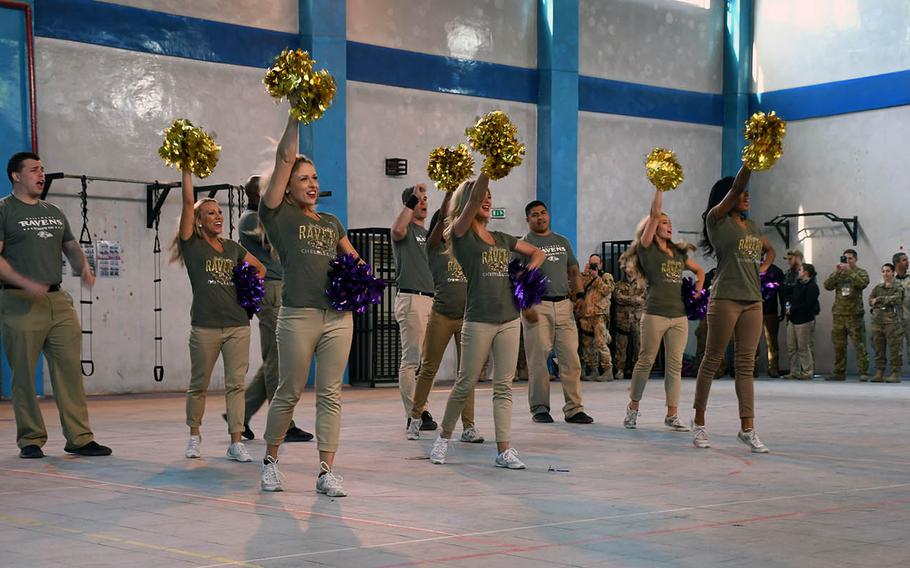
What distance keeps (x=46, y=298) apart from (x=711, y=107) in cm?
1832

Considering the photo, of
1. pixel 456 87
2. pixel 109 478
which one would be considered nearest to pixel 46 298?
pixel 109 478

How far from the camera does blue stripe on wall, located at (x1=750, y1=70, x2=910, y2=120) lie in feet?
73.9

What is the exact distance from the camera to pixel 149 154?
17.5 meters

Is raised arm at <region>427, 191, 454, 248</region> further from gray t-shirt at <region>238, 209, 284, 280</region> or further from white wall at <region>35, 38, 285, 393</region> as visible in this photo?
white wall at <region>35, 38, 285, 393</region>

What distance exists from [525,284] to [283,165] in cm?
237

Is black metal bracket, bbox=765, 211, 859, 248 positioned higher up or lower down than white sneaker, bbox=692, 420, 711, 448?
higher up

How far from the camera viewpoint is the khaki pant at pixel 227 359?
9008 mm

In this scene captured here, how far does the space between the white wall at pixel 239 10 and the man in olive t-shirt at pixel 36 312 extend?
8616 mm

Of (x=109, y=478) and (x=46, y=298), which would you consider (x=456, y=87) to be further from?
(x=109, y=478)

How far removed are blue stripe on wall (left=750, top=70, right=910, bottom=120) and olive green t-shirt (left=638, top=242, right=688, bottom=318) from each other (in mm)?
13072

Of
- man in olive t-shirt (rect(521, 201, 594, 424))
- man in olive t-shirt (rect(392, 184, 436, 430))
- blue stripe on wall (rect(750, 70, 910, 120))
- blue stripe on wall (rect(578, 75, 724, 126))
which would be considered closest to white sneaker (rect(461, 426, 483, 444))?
man in olive t-shirt (rect(392, 184, 436, 430))

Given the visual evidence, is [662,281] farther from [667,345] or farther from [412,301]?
[412,301]

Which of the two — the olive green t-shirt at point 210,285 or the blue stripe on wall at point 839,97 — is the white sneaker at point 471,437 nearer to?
the olive green t-shirt at point 210,285

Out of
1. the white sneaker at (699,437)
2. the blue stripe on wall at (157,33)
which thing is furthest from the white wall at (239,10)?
the white sneaker at (699,437)
